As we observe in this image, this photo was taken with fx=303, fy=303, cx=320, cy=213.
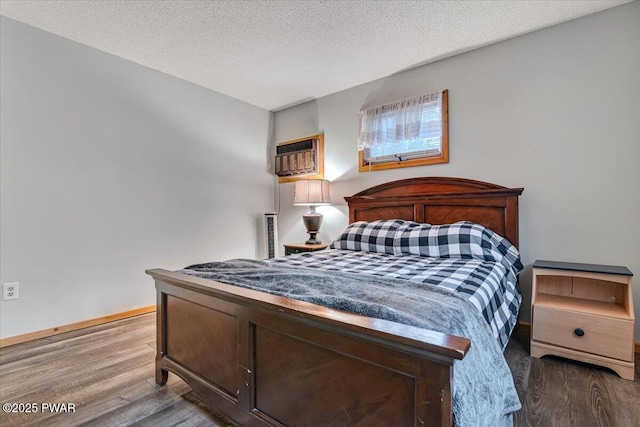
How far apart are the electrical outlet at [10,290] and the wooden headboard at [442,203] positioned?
2.84 meters

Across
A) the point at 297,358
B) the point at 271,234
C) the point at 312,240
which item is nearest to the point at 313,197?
the point at 312,240

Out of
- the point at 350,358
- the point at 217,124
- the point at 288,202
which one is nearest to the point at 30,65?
the point at 217,124

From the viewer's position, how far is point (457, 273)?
163 cm

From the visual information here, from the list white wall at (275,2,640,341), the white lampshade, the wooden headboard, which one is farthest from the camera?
the white lampshade

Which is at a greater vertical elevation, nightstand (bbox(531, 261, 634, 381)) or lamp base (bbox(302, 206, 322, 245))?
lamp base (bbox(302, 206, 322, 245))

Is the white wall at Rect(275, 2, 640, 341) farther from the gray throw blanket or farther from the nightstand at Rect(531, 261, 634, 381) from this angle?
the gray throw blanket

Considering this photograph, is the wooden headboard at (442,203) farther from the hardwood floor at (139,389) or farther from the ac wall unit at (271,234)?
the ac wall unit at (271,234)

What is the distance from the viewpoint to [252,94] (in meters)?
3.63

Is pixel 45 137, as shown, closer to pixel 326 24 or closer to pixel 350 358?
pixel 326 24

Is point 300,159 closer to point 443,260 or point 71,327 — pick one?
point 443,260

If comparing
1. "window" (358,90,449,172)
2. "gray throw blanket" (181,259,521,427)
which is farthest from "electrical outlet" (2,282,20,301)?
"window" (358,90,449,172)

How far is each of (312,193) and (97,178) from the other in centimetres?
200

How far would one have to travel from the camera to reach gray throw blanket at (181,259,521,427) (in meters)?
0.85

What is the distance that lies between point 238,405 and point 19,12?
9.98 feet
